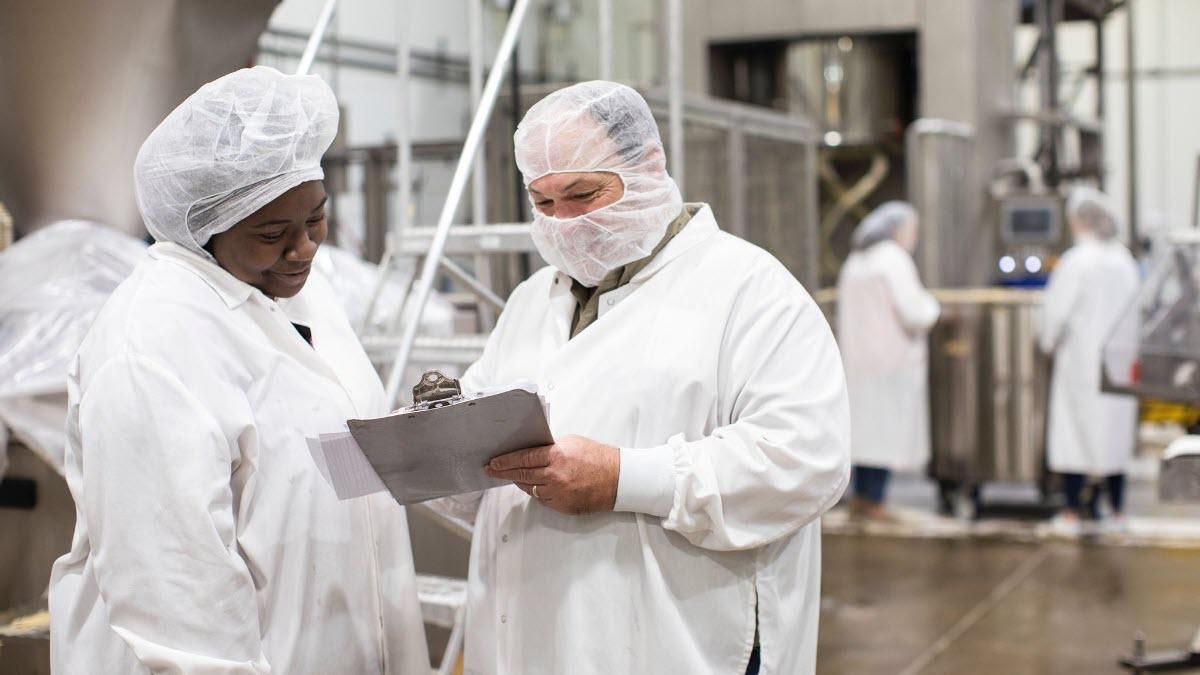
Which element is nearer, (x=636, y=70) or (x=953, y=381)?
(x=953, y=381)

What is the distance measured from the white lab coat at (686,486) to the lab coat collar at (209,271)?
46cm

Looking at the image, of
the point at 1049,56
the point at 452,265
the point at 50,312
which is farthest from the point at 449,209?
the point at 1049,56

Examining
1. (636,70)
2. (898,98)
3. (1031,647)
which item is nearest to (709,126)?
(1031,647)

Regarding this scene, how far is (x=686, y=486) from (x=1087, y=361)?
5.30 metres

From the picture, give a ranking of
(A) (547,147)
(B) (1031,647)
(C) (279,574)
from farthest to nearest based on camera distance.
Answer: (B) (1031,647)
(A) (547,147)
(C) (279,574)

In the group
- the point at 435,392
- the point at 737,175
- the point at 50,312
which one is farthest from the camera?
the point at 737,175

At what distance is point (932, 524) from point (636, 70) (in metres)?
3.16

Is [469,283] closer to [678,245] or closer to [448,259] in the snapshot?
[448,259]

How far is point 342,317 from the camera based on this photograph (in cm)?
204

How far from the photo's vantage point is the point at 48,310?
309cm

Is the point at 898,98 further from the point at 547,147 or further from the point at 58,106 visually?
the point at 547,147

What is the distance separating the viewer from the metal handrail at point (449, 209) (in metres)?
2.48

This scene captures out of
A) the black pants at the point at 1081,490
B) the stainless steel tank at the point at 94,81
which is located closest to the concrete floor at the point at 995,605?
the black pants at the point at 1081,490

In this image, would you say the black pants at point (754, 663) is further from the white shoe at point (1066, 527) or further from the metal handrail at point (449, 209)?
the white shoe at point (1066, 527)
